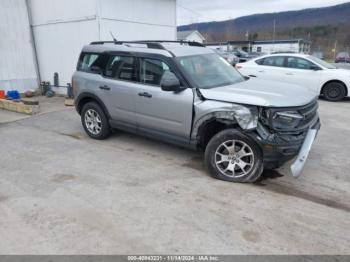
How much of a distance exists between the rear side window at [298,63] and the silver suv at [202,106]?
17.7 feet

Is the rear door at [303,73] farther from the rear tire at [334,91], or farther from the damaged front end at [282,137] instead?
the damaged front end at [282,137]

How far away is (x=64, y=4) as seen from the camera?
9.73m

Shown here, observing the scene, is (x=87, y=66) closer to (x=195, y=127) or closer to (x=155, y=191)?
(x=195, y=127)

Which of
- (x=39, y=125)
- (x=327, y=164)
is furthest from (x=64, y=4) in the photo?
(x=327, y=164)

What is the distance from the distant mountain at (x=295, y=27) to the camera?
70.3 m

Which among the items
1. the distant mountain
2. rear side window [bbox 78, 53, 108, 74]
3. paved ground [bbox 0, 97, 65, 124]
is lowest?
paved ground [bbox 0, 97, 65, 124]

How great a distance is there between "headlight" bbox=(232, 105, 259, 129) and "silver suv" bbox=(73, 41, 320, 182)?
1cm

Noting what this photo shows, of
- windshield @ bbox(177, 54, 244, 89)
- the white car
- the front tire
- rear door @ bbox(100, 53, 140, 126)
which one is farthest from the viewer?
the white car

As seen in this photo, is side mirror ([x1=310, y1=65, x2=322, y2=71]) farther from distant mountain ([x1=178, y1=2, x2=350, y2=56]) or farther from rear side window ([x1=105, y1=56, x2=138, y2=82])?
distant mountain ([x1=178, y1=2, x2=350, y2=56])

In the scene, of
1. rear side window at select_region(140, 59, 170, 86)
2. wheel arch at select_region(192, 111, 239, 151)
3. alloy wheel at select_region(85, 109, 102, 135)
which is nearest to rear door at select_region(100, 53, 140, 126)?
rear side window at select_region(140, 59, 170, 86)

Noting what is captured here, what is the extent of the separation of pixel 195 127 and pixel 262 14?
147843 mm

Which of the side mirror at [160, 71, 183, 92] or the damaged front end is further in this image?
the side mirror at [160, 71, 183, 92]

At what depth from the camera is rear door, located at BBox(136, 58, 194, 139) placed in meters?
4.25

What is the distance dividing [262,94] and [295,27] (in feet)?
309
